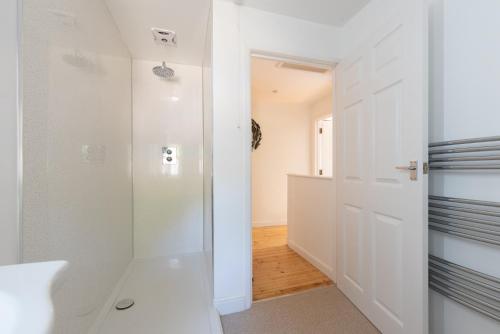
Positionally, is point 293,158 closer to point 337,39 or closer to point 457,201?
point 337,39

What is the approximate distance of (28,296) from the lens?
36cm

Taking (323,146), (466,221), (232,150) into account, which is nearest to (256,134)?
(323,146)

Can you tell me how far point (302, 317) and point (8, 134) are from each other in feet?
6.18

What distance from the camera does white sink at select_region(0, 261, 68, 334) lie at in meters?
0.31

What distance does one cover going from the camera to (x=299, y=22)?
1.72 m

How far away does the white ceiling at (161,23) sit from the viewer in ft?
5.20

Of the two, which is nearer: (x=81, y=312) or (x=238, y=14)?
(x=81, y=312)

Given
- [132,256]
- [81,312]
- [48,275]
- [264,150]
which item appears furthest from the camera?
[264,150]

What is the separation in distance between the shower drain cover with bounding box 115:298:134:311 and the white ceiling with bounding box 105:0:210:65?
2.33 m

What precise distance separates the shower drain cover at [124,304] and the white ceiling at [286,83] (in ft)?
8.82

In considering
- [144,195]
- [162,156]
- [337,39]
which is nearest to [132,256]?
[144,195]

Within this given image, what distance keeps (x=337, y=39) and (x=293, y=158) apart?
2483 mm

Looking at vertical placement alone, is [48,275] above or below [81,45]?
below

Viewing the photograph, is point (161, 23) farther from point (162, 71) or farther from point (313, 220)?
point (313, 220)
